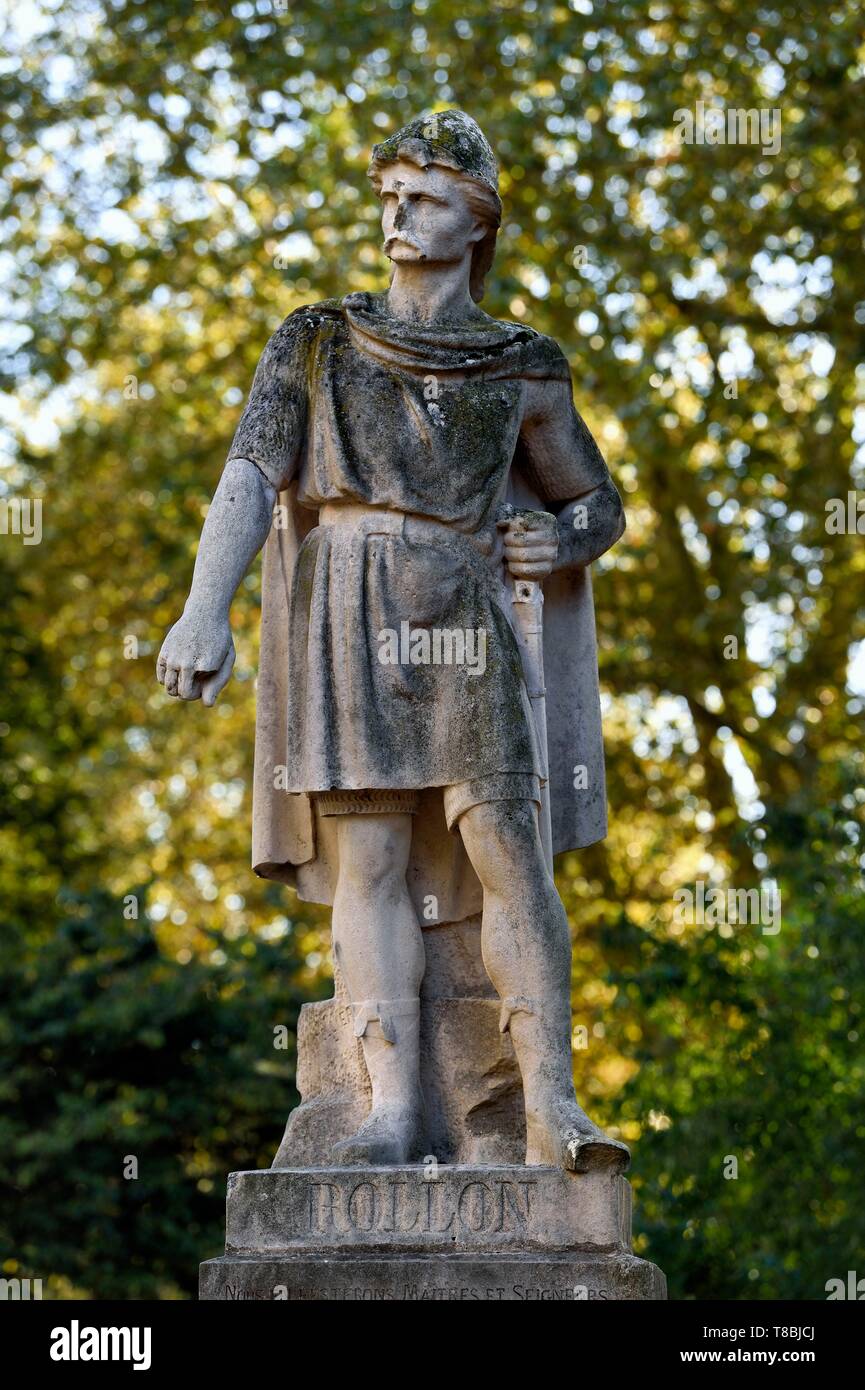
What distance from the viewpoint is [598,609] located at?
2089cm

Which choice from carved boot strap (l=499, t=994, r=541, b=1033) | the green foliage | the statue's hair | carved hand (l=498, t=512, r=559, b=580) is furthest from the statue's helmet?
the green foliage

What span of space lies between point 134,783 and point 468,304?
16.2 metres

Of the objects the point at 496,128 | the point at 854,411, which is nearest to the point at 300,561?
Answer: the point at 496,128

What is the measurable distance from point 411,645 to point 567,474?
99 centimetres

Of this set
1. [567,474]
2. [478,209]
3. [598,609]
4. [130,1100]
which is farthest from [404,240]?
[598,609]

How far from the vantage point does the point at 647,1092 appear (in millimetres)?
14875

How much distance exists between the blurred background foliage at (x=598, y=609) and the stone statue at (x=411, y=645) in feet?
20.3

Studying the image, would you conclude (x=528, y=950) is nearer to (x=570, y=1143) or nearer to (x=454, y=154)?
(x=570, y=1143)

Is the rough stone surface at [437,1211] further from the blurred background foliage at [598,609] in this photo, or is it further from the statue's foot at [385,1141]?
the blurred background foliage at [598,609]

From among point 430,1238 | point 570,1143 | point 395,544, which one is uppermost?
point 395,544

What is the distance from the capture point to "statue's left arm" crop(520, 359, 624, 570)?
8.23 m

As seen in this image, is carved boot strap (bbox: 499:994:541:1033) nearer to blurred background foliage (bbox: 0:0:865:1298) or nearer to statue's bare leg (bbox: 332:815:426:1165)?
statue's bare leg (bbox: 332:815:426:1165)

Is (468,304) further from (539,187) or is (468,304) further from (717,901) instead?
(539,187)

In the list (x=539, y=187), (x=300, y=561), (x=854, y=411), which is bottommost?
(x=300, y=561)
